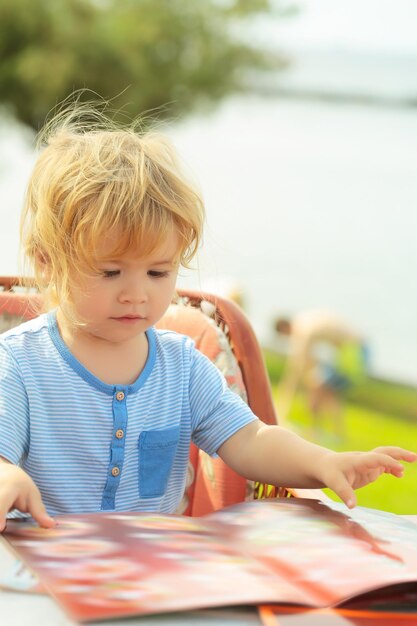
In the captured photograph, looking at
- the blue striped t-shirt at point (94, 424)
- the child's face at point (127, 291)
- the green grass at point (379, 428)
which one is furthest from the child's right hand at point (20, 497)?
the green grass at point (379, 428)

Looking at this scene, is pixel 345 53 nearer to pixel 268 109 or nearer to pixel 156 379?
pixel 268 109

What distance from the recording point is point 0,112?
32.1 ft

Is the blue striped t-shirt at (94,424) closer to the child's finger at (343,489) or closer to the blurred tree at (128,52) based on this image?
the child's finger at (343,489)

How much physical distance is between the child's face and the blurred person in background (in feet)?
14.8

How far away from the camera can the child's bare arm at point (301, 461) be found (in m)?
1.49

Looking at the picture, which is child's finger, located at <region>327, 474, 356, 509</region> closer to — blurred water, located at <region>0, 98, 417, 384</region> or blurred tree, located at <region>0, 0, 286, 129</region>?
blurred water, located at <region>0, 98, 417, 384</region>

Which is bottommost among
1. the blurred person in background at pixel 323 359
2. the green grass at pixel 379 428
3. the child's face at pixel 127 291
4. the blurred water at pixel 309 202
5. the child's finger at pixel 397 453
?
the green grass at pixel 379 428

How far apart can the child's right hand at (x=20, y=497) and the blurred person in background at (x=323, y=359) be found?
4793 mm

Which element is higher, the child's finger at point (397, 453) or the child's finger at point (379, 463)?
the child's finger at point (397, 453)

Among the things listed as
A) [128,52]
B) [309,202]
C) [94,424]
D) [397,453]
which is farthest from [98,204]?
[309,202]

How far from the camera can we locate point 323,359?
20.2 ft

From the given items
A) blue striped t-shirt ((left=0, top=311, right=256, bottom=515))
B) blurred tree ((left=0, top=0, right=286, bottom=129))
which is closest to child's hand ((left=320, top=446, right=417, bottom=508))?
blue striped t-shirt ((left=0, top=311, right=256, bottom=515))

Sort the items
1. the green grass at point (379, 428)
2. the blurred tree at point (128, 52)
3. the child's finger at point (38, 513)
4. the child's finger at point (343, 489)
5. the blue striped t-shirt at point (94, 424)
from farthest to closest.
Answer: the blurred tree at point (128, 52), the green grass at point (379, 428), the blue striped t-shirt at point (94, 424), the child's finger at point (343, 489), the child's finger at point (38, 513)

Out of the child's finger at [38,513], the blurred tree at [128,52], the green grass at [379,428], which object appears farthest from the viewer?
the blurred tree at [128,52]
